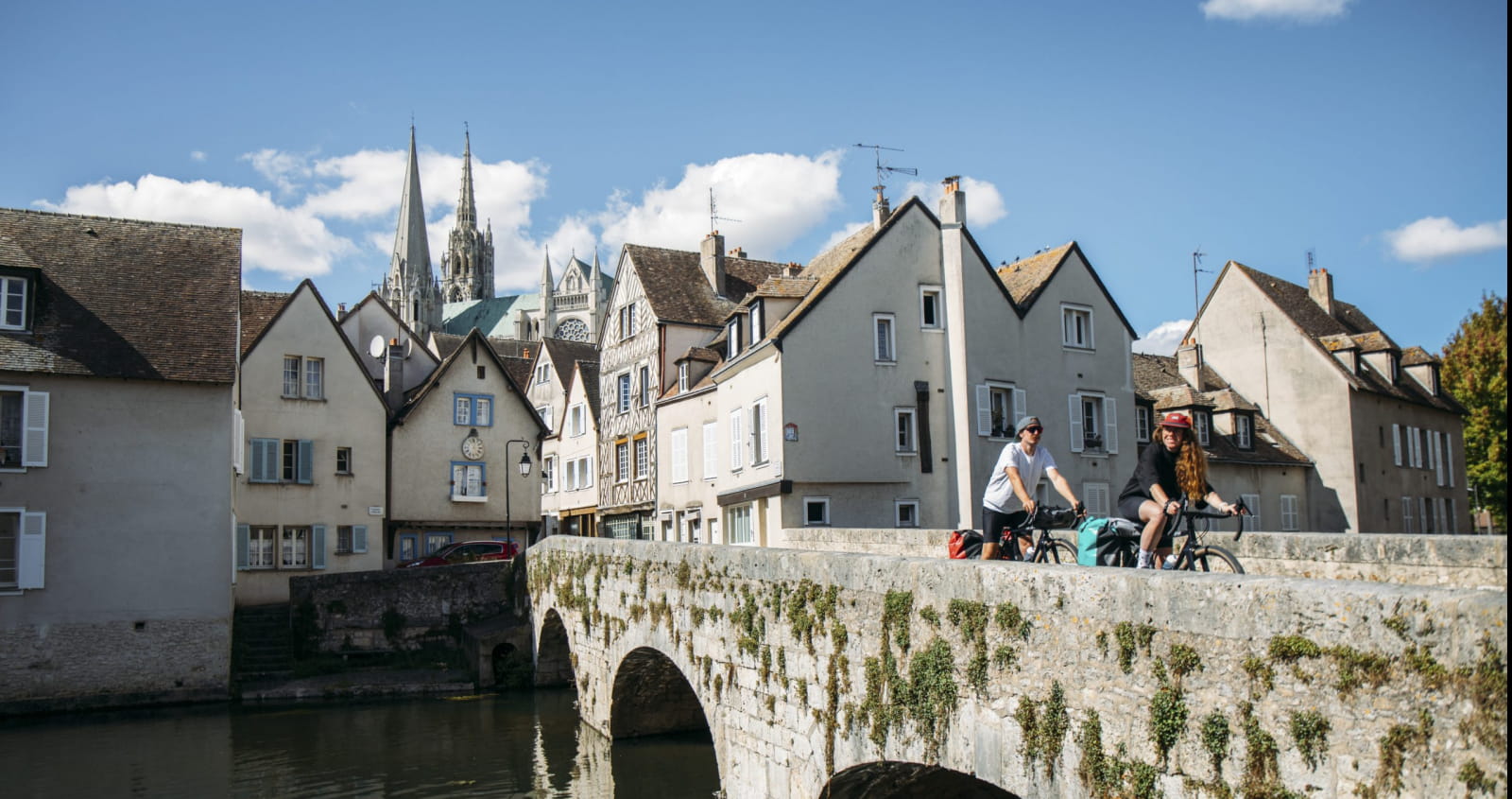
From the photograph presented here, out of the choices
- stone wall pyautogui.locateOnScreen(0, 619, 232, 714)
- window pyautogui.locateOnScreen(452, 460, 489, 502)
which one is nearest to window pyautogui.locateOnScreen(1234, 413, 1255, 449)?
window pyautogui.locateOnScreen(452, 460, 489, 502)

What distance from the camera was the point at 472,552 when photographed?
31.7 m

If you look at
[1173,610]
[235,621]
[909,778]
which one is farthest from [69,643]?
[1173,610]

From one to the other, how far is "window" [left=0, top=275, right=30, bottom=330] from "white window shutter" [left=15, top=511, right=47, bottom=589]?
12.5 feet

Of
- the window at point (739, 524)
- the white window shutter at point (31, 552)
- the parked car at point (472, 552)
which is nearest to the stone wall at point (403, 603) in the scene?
the parked car at point (472, 552)

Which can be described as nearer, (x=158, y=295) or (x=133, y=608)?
(x=133, y=608)

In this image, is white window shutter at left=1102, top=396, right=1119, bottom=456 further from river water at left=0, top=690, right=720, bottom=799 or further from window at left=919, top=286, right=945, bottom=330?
river water at left=0, top=690, right=720, bottom=799

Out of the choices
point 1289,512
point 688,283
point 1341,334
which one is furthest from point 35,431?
point 1341,334

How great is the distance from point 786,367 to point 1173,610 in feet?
63.9

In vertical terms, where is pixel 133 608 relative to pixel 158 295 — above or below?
below

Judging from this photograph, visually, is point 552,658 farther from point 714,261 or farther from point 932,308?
point 714,261

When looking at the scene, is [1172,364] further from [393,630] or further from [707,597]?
[707,597]

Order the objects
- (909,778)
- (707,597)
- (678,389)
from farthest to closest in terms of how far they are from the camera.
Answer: (678,389) < (707,597) < (909,778)

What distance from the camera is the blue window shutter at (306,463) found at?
3058 cm

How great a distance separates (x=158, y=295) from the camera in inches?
1002
